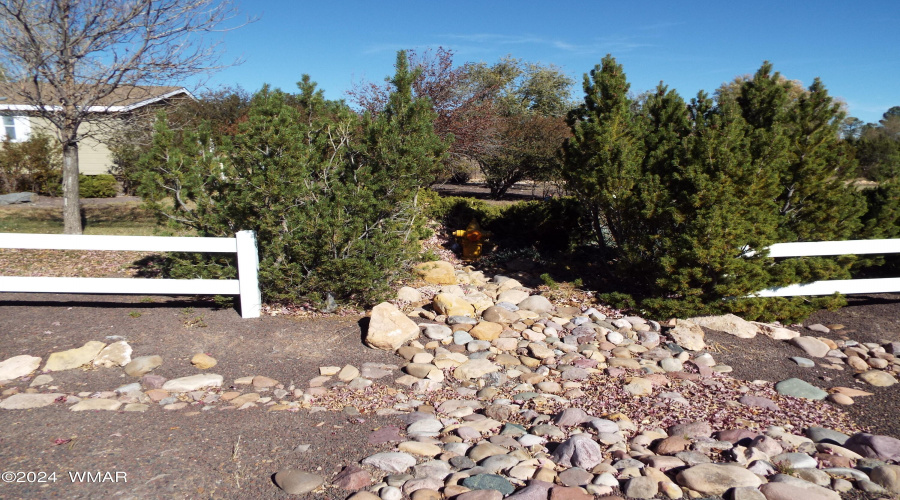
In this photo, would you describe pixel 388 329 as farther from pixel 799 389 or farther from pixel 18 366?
pixel 799 389

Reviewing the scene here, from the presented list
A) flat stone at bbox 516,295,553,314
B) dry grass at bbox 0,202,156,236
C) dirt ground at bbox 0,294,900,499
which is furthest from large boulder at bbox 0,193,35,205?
flat stone at bbox 516,295,553,314

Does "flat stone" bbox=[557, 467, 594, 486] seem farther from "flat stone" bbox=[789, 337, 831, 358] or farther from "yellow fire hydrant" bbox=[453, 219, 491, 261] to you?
"yellow fire hydrant" bbox=[453, 219, 491, 261]

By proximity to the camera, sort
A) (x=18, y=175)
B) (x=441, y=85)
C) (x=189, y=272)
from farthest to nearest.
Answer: (x=18, y=175), (x=441, y=85), (x=189, y=272)

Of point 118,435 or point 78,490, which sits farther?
point 118,435

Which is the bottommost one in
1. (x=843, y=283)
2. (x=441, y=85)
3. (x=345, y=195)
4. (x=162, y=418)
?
(x=162, y=418)

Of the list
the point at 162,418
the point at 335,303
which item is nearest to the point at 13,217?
the point at 335,303

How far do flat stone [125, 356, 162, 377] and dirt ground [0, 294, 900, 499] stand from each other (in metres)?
0.08

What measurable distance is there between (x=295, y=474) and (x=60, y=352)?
2.98m

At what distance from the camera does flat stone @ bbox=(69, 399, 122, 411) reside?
4121 mm

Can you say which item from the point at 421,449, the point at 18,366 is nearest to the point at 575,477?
the point at 421,449

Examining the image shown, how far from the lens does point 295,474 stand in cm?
329

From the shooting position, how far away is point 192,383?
Result: 15.2 ft

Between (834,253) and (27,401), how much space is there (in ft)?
25.6

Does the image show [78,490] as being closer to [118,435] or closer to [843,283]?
[118,435]
